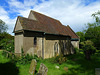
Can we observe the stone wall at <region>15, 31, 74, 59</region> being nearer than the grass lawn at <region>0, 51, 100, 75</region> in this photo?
No

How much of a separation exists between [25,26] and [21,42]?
261 centimetres

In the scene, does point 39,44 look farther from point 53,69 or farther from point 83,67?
point 83,67

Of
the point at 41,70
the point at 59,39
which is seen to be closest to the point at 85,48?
the point at 59,39

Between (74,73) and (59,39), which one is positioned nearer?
(74,73)

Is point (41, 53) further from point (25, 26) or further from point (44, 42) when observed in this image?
point (25, 26)

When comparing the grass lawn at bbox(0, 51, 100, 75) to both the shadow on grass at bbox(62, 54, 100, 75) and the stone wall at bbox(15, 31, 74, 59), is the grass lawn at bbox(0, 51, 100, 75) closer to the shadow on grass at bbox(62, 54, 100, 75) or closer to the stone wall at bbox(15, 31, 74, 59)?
the shadow on grass at bbox(62, 54, 100, 75)

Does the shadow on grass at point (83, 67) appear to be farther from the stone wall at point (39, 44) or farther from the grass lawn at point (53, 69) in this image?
the stone wall at point (39, 44)

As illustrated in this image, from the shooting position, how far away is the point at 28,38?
42.0ft

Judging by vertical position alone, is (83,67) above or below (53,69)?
below

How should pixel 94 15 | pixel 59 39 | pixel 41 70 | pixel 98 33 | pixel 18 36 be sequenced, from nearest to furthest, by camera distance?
pixel 41 70 < pixel 18 36 < pixel 59 39 < pixel 94 15 < pixel 98 33

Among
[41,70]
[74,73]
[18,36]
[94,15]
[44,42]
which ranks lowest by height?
[74,73]

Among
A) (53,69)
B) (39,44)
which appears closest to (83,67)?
(53,69)

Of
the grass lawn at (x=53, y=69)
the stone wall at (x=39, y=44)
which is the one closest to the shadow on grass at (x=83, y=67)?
the grass lawn at (x=53, y=69)

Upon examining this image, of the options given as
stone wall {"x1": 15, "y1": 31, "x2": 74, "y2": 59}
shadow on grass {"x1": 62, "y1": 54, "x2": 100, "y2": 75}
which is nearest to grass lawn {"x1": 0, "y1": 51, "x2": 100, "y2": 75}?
shadow on grass {"x1": 62, "y1": 54, "x2": 100, "y2": 75}
